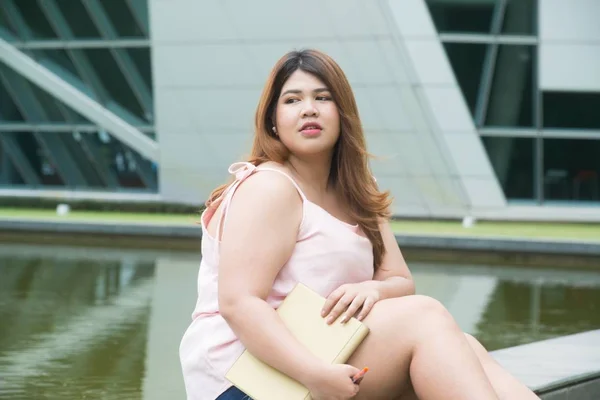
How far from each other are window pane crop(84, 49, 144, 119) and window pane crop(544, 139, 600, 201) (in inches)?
380

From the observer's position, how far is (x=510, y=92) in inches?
968

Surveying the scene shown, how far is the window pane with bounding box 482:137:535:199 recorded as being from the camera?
24594 millimetres

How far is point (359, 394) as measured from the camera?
3197 mm

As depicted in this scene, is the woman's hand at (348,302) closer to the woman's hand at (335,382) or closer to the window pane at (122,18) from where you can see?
the woman's hand at (335,382)

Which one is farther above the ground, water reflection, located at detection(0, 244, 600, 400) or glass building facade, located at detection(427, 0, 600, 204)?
glass building facade, located at detection(427, 0, 600, 204)

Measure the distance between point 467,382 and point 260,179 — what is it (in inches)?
31.6

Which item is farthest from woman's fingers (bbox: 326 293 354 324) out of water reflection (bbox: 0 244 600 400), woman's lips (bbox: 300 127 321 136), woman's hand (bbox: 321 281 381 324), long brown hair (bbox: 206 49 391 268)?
water reflection (bbox: 0 244 600 400)

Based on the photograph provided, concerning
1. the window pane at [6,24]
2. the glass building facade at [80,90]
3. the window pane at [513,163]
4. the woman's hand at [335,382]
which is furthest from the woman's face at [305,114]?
the window pane at [6,24]

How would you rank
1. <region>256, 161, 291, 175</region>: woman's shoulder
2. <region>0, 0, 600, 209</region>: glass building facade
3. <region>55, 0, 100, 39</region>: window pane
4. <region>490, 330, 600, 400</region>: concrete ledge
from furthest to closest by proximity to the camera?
<region>55, 0, 100, 39</region>: window pane
<region>0, 0, 600, 209</region>: glass building facade
<region>490, 330, 600, 400</region>: concrete ledge
<region>256, 161, 291, 175</region>: woman's shoulder

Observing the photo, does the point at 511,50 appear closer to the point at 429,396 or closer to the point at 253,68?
the point at 253,68

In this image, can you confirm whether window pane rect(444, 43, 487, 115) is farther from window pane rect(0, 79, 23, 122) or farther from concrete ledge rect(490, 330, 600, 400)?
concrete ledge rect(490, 330, 600, 400)

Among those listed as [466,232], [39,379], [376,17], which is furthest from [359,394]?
[376,17]

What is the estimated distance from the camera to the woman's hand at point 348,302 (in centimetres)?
318

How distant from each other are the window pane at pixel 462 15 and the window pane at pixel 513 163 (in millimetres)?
2386
